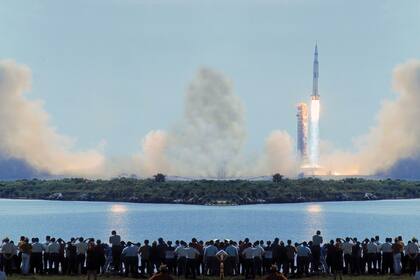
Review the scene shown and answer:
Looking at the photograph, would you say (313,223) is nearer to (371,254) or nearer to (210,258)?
(371,254)

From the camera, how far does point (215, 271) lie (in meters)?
46.8

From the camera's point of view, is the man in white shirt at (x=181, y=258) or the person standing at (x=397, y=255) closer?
the man in white shirt at (x=181, y=258)

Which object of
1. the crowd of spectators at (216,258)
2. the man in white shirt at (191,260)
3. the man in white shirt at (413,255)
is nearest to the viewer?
the man in white shirt at (191,260)

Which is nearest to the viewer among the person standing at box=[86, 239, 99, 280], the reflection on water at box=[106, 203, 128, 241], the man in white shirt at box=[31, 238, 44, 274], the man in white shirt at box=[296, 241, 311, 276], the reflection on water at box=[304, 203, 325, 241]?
the person standing at box=[86, 239, 99, 280]

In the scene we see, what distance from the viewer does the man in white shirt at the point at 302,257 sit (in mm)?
46812

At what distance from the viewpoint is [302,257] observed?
154 feet

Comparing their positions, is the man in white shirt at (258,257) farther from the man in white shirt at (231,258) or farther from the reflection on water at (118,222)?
the reflection on water at (118,222)

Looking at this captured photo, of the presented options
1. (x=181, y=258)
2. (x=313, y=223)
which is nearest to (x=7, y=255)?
(x=181, y=258)

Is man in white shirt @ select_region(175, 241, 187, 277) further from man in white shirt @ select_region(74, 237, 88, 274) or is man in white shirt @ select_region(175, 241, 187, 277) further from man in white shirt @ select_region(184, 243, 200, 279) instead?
man in white shirt @ select_region(74, 237, 88, 274)

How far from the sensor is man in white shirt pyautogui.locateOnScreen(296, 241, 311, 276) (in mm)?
46812

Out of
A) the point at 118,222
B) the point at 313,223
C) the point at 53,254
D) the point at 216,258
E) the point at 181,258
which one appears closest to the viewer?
the point at 181,258

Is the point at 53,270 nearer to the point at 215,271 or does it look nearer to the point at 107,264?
the point at 107,264

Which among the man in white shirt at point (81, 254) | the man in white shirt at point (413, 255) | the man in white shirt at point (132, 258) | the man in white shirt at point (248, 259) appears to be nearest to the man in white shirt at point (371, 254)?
the man in white shirt at point (413, 255)

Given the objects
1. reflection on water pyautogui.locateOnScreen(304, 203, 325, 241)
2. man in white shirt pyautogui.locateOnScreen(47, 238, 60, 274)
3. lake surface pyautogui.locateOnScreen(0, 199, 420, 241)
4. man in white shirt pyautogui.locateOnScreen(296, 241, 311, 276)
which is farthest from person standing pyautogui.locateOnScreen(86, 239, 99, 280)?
reflection on water pyautogui.locateOnScreen(304, 203, 325, 241)
